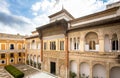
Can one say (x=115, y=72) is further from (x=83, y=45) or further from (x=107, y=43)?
(x=83, y=45)

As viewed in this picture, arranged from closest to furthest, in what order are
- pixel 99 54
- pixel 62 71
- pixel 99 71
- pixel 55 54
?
pixel 99 54 < pixel 99 71 < pixel 62 71 < pixel 55 54

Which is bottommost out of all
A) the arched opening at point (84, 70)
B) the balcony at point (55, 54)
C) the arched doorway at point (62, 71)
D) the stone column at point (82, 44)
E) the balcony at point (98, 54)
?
the arched doorway at point (62, 71)

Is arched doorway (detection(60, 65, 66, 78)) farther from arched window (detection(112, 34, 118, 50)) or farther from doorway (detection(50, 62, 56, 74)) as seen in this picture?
arched window (detection(112, 34, 118, 50))

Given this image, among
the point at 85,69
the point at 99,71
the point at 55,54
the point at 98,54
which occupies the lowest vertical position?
the point at 85,69

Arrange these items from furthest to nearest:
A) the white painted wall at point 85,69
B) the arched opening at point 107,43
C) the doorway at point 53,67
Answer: the doorway at point 53,67 → the white painted wall at point 85,69 → the arched opening at point 107,43

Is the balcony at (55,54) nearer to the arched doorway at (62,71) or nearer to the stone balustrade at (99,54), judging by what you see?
the arched doorway at (62,71)

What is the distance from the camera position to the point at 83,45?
480 inches

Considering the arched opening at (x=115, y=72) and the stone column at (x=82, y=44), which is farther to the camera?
the stone column at (x=82, y=44)

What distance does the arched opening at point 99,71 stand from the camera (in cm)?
1070

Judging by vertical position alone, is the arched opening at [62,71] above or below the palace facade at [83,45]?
below

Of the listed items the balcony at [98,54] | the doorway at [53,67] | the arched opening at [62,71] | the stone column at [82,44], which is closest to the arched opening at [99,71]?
the balcony at [98,54]

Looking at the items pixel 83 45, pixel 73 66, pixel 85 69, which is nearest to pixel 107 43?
pixel 83 45

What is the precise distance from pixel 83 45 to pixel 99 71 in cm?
352

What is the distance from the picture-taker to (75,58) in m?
13.2
